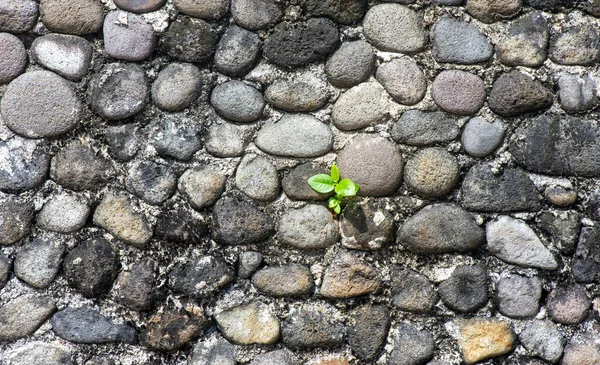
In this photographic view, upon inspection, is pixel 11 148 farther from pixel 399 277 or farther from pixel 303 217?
pixel 399 277

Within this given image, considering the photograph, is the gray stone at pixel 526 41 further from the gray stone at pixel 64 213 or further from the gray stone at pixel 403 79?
the gray stone at pixel 64 213

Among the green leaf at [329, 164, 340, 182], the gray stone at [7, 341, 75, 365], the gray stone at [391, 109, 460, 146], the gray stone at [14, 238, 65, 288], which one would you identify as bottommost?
the gray stone at [7, 341, 75, 365]

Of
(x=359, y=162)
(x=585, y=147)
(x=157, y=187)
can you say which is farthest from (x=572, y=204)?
(x=157, y=187)

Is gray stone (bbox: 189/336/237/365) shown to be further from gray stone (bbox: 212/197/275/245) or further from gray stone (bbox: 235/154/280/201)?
gray stone (bbox: 235/154/280/201)

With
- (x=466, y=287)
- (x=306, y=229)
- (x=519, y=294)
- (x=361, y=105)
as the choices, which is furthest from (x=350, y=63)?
(x=519, y=294)

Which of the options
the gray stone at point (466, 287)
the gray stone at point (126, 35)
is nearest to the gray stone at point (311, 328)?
the gray stone at point (466, 287)

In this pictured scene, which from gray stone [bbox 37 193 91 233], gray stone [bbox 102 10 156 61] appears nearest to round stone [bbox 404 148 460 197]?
gray stone [bbox 102 10 156 61]

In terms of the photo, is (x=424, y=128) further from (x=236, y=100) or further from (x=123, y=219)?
(x=123, y=219)

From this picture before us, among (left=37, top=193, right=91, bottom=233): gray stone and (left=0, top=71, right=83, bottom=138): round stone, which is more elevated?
(left=0, top=71, right=83, bottom=138): round stone
